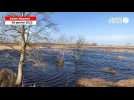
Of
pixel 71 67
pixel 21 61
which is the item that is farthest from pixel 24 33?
pixel 71 67

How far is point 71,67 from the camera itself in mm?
3516

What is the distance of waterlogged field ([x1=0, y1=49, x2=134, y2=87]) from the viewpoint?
11.5ft

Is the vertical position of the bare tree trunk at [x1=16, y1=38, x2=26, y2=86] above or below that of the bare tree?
below

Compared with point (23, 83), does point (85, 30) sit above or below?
above

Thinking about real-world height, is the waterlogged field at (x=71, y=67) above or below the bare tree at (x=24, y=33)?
below

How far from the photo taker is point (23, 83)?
353cm

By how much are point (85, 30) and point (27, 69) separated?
2.79 feet

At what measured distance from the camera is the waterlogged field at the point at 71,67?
11.5 ft

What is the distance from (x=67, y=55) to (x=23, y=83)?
2.08 ft

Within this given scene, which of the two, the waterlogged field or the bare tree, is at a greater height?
the bare tree
